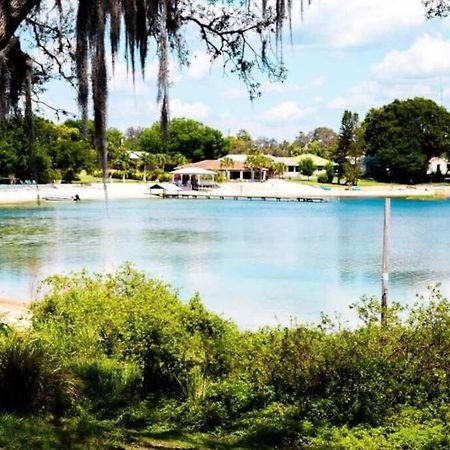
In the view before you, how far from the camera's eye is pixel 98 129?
3.77m

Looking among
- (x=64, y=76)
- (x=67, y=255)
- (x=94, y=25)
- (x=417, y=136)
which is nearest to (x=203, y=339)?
(x=64, y=76)

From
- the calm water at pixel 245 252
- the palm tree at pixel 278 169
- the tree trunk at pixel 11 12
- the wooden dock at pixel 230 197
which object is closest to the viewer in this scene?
the tree trunk at pixel 11 12

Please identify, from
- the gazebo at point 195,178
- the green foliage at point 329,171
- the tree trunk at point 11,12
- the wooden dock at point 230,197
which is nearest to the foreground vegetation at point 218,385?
the tree trunk at point 11,12

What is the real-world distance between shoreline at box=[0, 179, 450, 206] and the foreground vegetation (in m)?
51.7

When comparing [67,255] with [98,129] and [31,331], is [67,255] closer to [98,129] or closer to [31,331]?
[31,331]

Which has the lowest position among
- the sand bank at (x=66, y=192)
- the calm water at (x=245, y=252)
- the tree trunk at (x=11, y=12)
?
the calm water at (x=245, y=252)

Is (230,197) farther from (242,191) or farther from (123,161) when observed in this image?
(123,161)

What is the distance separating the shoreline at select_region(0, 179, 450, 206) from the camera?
2349 inches

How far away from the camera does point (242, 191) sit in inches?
2830

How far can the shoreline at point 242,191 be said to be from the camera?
5966 cm

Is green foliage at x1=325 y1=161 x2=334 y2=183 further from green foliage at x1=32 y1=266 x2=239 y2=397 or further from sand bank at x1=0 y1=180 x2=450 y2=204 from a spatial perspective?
green foliage at x1=32 y1=266 x2=239 y2=397

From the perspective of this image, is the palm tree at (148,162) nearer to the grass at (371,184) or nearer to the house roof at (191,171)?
Result: the house roof at (191,171)

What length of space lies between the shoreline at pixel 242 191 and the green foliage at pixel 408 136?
2196 mm

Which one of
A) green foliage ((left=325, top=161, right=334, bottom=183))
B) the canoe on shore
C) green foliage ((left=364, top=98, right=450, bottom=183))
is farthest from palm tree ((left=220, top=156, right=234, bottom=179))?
the canoe on shore
